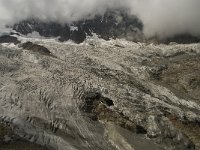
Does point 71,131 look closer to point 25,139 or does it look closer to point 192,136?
point 25,139

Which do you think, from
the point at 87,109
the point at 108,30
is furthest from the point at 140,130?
the point at 108,30

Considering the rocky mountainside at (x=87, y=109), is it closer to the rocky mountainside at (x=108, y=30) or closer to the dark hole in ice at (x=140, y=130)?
the dark hole in ice at (x=140, y=130)

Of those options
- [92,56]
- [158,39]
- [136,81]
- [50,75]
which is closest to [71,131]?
[50,75]

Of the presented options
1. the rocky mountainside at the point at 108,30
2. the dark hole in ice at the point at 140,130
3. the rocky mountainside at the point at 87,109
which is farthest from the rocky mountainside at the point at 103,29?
the dark hole in ice at the point at 140,130


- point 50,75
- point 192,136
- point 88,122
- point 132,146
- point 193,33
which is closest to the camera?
point 132,146

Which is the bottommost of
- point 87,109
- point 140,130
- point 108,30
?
point 140,130

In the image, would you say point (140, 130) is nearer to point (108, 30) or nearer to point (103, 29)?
point (108, 30)

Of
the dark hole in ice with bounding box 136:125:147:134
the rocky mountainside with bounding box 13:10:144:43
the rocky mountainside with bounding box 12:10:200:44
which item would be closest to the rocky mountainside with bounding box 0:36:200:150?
the dark hole in ice with bounding box 136:125:147:134

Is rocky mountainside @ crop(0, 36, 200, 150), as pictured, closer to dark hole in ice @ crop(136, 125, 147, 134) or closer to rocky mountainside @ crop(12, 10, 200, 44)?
dark hole in ice @ crop(136, 125, 147, 134)
